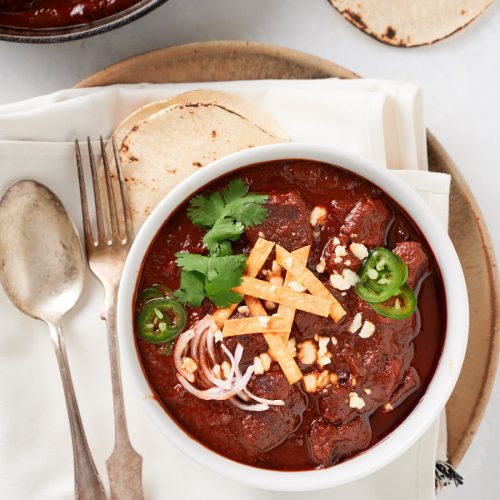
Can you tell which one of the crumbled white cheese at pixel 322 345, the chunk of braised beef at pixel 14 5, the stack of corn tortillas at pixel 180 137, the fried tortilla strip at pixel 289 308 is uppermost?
the chunk of braised beef at pixel 14 5

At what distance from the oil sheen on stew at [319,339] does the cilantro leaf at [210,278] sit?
76 mm

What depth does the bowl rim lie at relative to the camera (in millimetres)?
3119

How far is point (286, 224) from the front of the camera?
2797 millimetres

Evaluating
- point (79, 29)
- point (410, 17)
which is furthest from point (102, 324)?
point (410, 17)

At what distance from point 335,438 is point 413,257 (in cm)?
83

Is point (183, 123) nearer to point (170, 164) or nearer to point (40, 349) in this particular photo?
point (170, 164)

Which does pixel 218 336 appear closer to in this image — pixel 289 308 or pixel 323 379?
pixel 289 308

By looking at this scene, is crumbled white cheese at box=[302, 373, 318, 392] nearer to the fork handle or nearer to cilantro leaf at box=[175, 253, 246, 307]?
cilantro leaf at box=[175, 253, 246, 307]

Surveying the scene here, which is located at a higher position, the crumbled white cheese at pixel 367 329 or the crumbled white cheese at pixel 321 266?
the crumbled white cheese at pixel 321 266

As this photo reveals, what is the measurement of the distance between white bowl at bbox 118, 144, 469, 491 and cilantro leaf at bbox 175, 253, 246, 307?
0.65 ft

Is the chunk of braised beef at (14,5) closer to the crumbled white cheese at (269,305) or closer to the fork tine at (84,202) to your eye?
the fork tine at (84,202)

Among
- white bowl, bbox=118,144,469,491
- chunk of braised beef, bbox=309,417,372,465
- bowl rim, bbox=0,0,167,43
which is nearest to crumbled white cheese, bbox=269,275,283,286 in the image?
white bowl, bbox=118,144,469,491

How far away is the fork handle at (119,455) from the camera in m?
3.16

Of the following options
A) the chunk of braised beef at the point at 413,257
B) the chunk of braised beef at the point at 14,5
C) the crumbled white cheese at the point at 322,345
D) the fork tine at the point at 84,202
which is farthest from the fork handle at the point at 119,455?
the chunk of braised beef at the point at 14,5
